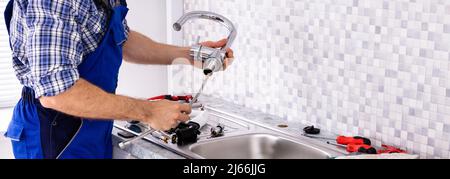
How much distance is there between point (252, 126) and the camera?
1.98 metres

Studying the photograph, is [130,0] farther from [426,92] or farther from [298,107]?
[426,92]

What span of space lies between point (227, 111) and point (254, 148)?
0.27 m

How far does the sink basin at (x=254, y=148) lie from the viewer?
1.79m

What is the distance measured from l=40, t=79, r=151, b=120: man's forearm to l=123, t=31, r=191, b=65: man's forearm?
17.8 inches

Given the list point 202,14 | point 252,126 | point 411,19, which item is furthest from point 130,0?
point 411,19

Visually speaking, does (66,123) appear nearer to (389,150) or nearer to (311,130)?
(311,130)

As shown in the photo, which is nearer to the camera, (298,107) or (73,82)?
(73,82)

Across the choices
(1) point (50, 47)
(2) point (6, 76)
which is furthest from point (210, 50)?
(2) point (6, 76)

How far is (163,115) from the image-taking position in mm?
1611

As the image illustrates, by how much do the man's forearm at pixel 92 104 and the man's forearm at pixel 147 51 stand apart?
452 millimetres

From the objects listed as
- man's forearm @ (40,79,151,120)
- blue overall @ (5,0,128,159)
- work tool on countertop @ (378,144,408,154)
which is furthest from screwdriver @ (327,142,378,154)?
blue overall @ (5,0,128,159)

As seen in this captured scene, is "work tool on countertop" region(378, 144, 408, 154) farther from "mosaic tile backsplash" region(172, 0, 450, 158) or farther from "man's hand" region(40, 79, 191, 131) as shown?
"man's hand" region(40, 79, 191, 131)

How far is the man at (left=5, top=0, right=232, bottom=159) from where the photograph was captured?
144 centimetres
